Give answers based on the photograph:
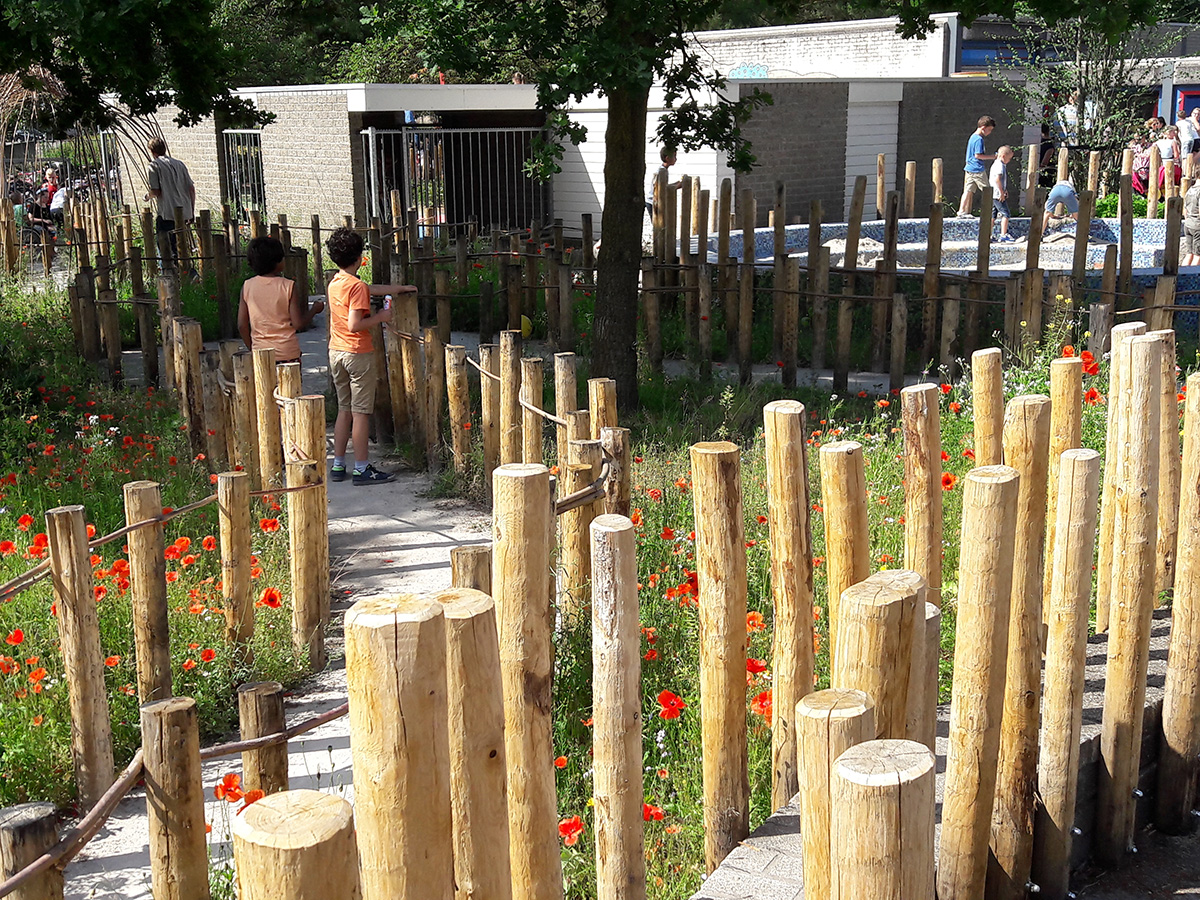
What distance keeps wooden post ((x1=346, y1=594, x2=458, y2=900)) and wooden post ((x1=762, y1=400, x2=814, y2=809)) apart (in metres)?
1.32

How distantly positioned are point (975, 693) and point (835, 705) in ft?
3.16

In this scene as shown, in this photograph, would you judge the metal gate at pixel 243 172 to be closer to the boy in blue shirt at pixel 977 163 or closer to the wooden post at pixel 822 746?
the boy in blue shirt at pixel 977 163

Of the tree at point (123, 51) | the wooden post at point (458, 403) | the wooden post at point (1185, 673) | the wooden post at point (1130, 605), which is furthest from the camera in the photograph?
the wooden post at point (458, 403)

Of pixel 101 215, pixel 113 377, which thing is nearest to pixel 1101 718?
pixel 113 377

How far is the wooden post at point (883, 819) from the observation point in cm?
164

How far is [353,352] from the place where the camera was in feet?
24.2

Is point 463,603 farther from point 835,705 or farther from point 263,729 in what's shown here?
point 263,729

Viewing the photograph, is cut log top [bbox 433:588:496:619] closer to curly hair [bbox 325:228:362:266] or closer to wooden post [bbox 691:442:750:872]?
wooden post [bbox 691:442:750:872]

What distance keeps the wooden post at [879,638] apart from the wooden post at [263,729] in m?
1.26

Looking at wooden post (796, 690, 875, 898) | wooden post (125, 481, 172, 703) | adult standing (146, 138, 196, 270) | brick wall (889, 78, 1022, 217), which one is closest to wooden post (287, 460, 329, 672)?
wooden post (125, 481, 172, 703)

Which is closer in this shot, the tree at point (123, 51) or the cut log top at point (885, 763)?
the cut log top at point (885, 763)

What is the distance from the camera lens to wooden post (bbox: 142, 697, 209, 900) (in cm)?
243

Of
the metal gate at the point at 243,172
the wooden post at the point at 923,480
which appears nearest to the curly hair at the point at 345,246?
the wooden post at the point at 923,480

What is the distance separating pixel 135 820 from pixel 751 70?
78.1 feet
